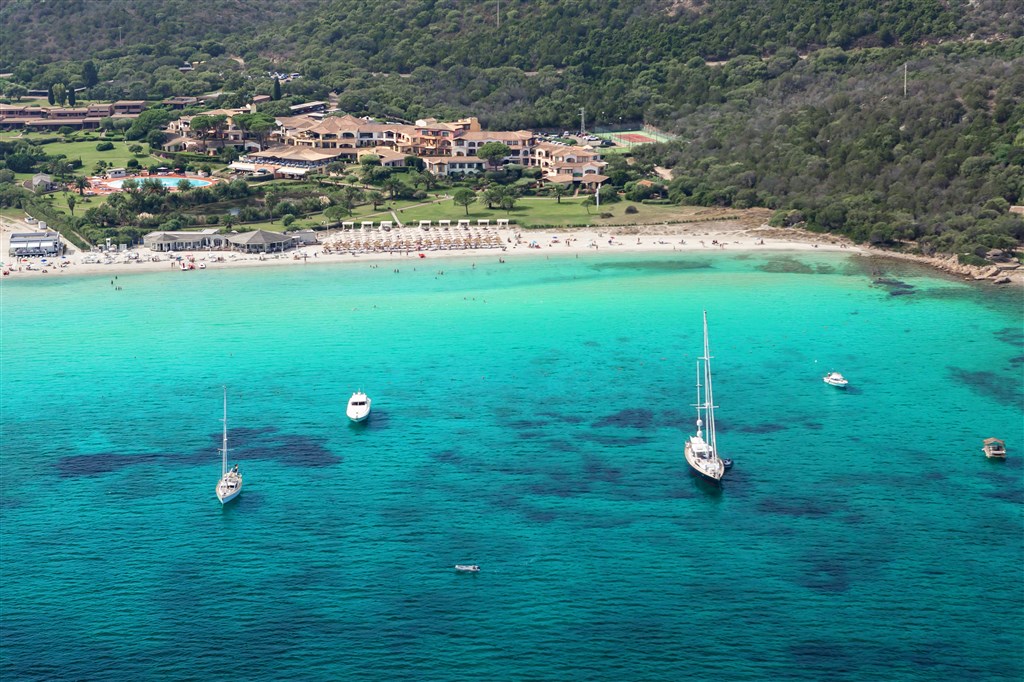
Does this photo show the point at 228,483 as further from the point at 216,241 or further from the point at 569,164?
the point at 569,164

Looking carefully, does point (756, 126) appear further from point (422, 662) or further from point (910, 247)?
point (422, 662)

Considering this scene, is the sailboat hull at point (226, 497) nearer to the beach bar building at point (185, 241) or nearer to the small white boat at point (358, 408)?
the small white boat at point (358, 408)

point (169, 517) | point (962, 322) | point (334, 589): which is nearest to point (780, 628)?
point (334, 589)

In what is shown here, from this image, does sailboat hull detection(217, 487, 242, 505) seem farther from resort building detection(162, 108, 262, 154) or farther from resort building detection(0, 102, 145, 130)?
resort building detection(0, 102, 145, 130)

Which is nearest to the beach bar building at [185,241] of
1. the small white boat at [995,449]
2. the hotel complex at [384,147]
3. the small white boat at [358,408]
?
the hotel complex at [384,147]

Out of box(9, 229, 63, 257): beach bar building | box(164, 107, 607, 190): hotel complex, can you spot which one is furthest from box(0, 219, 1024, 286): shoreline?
box(164, 107, 607, 190): hotel complex

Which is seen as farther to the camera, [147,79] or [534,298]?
[147,79]
